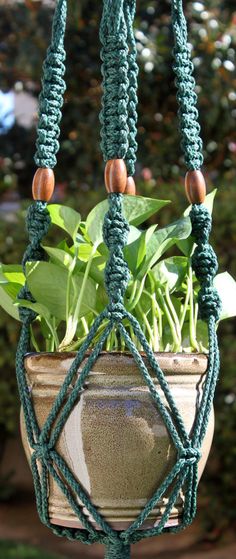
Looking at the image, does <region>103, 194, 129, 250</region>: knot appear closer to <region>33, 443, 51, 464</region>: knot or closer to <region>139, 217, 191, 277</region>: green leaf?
<region>139, 217, 191, 277</region>: green leaf

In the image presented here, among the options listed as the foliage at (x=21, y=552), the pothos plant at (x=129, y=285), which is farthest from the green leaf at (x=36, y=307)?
the foliage at (x=21, y=552)

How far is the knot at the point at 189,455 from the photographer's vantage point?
2.82 feet

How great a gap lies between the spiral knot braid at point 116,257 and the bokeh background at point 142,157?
187cm

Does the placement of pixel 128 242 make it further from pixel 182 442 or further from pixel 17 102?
pixel 17 102

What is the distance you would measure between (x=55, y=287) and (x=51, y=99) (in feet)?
0.78

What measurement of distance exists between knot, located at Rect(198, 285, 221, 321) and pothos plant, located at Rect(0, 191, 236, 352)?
6 centimetres

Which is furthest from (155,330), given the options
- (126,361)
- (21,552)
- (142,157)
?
(142,157)

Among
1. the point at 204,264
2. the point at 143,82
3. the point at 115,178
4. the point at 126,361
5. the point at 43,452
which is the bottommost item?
the point at 43,452

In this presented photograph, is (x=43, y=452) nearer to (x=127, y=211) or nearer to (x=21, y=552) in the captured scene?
(x=127, y=211)

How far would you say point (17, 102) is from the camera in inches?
190

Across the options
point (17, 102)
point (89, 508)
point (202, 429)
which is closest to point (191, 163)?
point (202, 429)

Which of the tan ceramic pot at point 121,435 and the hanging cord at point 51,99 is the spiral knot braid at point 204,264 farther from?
the hanging cord at point 51,99

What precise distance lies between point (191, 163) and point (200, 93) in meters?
2.39

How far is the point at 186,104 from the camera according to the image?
3.17 ft
